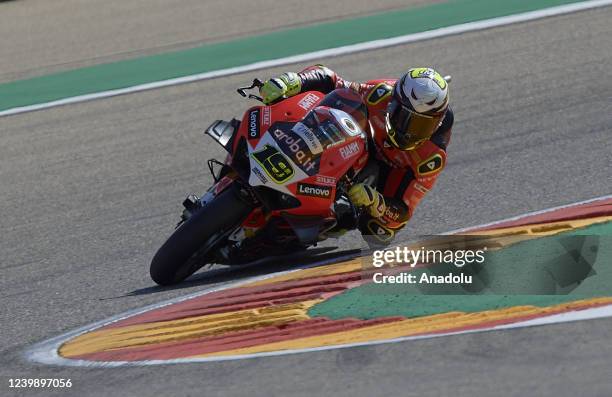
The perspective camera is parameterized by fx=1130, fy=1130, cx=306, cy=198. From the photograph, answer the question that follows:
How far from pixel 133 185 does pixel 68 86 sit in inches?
141

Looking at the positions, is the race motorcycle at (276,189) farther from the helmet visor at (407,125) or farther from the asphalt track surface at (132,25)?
the asphalt track surface at (132,25)

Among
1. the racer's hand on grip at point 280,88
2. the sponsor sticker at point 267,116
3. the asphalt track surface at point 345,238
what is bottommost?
the asphalt track surface at point 345,238

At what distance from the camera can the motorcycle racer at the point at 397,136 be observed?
23.1 feet

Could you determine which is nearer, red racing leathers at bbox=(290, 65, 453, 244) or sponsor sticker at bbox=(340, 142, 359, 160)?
sponsor sticker at bbox=(340, 142, 359, 160)

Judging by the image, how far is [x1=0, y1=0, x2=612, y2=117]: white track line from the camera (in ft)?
40.7

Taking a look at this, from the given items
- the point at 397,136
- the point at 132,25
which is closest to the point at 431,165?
the point at 397,136

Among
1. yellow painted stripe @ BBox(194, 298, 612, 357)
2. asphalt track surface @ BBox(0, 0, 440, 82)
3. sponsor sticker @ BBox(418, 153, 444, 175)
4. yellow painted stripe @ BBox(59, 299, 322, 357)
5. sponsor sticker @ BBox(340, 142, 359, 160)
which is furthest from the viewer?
asphalt track surface @ BBox(0, 0, 440, 82)

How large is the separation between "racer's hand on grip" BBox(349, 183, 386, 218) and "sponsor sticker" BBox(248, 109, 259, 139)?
71 cm

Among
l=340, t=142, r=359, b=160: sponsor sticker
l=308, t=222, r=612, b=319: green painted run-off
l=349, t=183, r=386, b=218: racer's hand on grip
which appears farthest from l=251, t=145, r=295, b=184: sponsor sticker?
l=308, t=222, r=612, b=319: green painted run-off

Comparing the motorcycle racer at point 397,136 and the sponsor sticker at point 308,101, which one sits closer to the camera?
the motorcycle racer at point 397,136

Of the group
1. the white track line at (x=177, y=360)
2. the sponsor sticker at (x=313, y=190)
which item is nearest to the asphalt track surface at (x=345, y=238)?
the white track line at (x=177, y=360)

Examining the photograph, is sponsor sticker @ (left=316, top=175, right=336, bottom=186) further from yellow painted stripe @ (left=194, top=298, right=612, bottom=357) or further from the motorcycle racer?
yellow painted stripe @ (left=194, top=298, right=612, bottom=357)

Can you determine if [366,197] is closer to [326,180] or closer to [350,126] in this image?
[326,180]

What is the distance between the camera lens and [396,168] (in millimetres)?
7523
